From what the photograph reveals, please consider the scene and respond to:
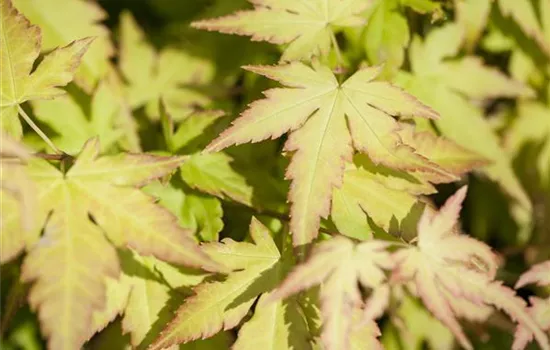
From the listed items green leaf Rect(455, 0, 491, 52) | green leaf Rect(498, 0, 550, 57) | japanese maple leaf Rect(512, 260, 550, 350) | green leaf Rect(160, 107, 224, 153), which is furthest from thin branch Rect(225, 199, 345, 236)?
green leaf Rect(498, 0, 550, 57)

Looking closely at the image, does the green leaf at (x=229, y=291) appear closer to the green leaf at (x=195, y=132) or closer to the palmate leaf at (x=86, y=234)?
the palmate leaf at (x=86, y=234)

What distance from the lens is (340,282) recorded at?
92 cm

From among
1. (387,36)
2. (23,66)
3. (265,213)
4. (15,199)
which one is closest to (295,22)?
(387,36)

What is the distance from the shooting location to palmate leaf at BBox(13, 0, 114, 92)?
1.48 metres

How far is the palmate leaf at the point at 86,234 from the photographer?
875 millimetres

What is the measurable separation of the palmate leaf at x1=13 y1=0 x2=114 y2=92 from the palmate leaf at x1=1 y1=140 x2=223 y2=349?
1.72ft

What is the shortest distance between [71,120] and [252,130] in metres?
0.53

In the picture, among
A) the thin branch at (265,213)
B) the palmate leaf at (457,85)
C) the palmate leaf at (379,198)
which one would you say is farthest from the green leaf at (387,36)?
the thin branch at (265,213)

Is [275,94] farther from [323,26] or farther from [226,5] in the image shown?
[226,5]

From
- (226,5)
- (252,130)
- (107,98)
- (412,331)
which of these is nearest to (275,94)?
(252,130)

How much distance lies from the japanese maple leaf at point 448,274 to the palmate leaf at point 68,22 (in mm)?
911

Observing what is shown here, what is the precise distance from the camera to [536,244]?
5.68ft

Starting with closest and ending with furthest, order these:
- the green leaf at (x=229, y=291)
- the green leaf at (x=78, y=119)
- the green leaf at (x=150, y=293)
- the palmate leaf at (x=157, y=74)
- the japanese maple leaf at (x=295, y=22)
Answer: the green leaf at (x=229, y=291), the green leaf at (x=150, y=293), the japanese maple leaf at (x=295, y=22), the green leaf at (x=78, y=119), the palmate leaf at (x=157, y=74)

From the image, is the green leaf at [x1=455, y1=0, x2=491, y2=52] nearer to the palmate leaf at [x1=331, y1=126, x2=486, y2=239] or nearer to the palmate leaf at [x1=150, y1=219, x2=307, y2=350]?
the palmate leaf at [x1=331, y1=126, x2=486, y2=239]
